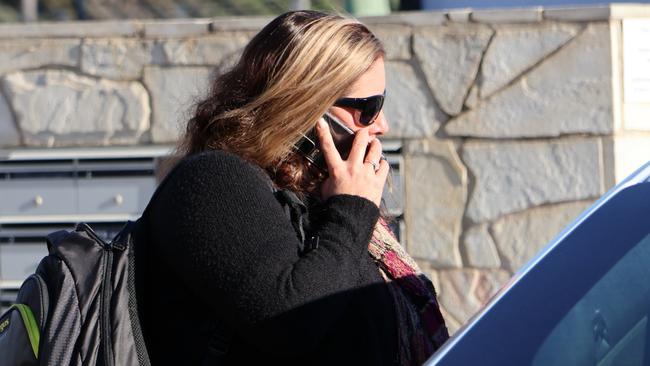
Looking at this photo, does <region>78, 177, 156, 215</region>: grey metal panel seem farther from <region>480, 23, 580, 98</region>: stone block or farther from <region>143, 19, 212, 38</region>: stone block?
<region>480, 23, 580, 98</region>: stone block

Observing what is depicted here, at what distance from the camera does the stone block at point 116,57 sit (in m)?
4.71

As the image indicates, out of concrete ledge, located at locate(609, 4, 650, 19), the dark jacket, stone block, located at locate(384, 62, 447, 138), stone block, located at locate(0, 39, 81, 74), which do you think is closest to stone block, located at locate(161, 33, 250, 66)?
stone block, located at locate(0, 39, 81, 74)

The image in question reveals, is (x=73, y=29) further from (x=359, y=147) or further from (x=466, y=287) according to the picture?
(x=359, y=147)

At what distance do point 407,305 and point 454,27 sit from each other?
2.67 meters

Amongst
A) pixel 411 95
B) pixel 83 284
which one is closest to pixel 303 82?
pixel 83 284

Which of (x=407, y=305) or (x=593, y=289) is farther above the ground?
(x=593, y=289)

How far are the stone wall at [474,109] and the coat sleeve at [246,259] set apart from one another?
8.42 ft

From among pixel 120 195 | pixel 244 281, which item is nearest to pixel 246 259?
pixel 244 281

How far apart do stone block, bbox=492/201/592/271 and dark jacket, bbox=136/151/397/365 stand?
2608 millimetres

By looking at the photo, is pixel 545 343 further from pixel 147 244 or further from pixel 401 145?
pixel 401 145

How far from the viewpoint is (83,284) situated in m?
1.90

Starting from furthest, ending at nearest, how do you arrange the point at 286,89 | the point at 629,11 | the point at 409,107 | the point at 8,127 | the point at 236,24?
1. the point at 8,127
2. the point at 236,24
3. the point at 409,107
4. the point at 629,11
5. the point at 286,89

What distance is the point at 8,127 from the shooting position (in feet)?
15.8

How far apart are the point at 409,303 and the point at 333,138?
35 centimetres
